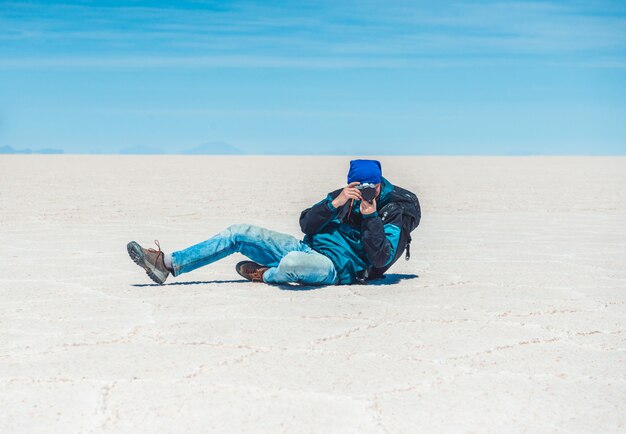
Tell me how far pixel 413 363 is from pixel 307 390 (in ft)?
2.01

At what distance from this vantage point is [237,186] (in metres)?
19.1

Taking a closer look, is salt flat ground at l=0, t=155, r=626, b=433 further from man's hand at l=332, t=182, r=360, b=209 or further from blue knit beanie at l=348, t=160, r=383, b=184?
blue knit beanie at l=348, t=160, r=383, b=184

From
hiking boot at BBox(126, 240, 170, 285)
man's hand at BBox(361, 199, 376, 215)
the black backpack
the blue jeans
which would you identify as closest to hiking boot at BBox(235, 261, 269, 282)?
the blue jeans

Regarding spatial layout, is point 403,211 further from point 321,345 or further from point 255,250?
point 321,345

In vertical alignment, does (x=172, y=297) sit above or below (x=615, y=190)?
below

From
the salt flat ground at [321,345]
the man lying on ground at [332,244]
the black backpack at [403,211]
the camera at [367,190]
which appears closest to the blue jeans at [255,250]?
the man lying on ground at [332,244]

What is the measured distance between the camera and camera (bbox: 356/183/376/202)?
508 centimetres

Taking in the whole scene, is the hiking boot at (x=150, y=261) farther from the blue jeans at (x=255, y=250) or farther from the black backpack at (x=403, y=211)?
the black backpack at (x=403, y=211)

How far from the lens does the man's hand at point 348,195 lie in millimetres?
5062

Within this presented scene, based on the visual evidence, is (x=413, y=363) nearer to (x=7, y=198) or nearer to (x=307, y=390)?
(x=307, y=390)

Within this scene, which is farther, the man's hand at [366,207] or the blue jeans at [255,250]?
the blue jeans at [255,250]

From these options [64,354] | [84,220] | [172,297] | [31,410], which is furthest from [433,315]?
[84,220]

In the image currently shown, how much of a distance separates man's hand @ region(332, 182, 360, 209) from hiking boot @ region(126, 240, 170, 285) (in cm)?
120

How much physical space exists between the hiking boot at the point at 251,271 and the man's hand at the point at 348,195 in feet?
2.83
